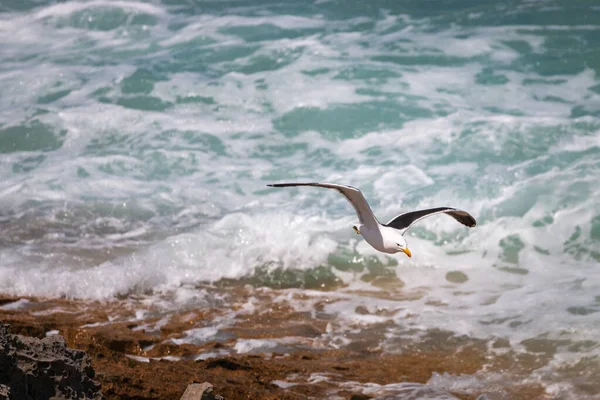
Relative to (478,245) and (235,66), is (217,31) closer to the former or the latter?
(235,66)

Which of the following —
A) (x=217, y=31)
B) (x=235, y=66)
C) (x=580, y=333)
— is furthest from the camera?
(x=217, y=31)

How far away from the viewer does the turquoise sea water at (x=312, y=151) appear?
930 cm

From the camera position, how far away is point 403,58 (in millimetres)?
16078

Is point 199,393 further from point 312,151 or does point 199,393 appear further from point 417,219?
point 312,151

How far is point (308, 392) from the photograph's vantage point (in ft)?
20.2

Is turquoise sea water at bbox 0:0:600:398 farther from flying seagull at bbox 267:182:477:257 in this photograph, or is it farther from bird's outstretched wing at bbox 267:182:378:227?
bird's outstretched wing at bbox 267:182:378:227

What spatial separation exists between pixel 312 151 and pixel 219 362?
758 centimetres

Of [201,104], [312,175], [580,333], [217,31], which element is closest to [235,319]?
[580,333]

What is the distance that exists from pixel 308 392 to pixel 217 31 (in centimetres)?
1265

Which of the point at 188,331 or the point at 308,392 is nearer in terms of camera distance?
the point at 308,392

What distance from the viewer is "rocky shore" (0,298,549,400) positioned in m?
5.63

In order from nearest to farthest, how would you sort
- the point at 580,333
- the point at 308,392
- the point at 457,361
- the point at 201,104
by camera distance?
the point at 308,392 → the point at 457,361 → the point at 580,333 → the point at 201,104

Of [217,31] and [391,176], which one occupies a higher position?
[217,31]

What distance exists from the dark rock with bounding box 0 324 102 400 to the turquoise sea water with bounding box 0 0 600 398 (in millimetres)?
4060
